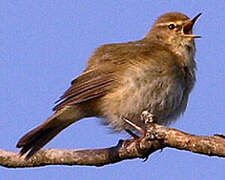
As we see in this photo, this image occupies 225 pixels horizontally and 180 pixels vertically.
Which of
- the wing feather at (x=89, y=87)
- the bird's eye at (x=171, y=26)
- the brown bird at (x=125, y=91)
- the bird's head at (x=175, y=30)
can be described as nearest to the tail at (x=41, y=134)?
the brown bird at (x=125, y=91)

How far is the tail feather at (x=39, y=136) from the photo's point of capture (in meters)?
5.76

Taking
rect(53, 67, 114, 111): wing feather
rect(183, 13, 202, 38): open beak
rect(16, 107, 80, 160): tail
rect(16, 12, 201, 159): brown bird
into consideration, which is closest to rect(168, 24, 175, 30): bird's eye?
rect(183, 13, 202, 38): open beak

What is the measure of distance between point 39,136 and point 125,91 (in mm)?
1079

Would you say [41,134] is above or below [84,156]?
above

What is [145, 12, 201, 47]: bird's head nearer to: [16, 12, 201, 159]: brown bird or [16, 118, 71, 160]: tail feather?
[16, 12, 201, 159]: brown bird

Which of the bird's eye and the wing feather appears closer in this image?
the wing feather

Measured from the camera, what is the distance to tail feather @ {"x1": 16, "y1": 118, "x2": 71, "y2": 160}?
18.9ft

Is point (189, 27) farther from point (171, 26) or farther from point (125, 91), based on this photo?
point (125, 91)

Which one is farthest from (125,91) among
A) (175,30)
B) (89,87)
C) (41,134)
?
(175,30)

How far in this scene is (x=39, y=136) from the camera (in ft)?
19.9

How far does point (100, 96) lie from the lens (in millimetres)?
6277

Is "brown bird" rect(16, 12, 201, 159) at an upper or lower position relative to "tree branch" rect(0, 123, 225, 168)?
upper

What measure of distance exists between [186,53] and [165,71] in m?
0.71

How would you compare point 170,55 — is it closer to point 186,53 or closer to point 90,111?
point 186,53
